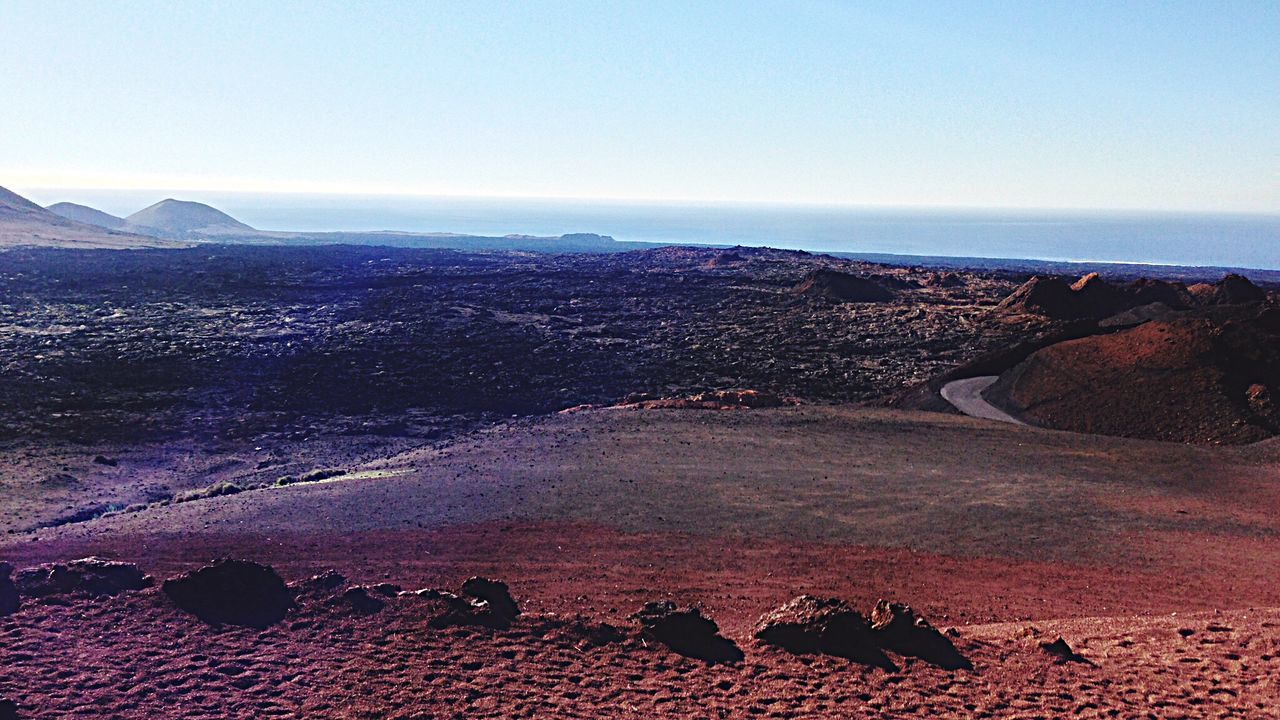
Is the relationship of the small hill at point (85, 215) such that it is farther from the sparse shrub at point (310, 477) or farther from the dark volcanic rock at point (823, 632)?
the dark volcanic rock at point (823, 632)

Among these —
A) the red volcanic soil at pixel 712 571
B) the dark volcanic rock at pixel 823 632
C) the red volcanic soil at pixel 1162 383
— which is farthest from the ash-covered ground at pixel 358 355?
the dark volcanic rock at pixel 823 632

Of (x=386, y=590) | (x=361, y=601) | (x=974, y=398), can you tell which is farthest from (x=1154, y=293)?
Result: (x=361, y=601)

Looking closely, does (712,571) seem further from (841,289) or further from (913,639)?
(841,289)

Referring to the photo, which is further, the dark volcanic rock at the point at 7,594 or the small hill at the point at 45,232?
the small hill at the point at 45,232

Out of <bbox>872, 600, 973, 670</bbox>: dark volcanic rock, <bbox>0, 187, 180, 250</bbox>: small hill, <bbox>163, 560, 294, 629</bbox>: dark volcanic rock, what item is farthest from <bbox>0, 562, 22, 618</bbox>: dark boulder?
<bbox>0, 187, 180, 250</bbox>: small hill

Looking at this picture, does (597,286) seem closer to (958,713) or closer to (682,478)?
(682,478)

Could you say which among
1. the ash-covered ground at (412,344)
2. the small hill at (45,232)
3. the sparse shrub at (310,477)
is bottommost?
the sparse shrub at (310,477)

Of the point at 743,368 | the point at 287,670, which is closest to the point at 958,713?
the point at 287,670
